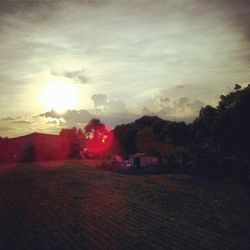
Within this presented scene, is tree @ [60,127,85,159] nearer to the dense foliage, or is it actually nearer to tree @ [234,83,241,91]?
the dense foliage

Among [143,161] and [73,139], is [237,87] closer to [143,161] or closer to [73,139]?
[143,161]

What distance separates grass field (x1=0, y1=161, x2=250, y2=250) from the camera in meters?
21.7

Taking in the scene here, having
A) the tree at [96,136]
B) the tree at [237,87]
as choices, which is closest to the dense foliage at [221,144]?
the tree at [237,87]

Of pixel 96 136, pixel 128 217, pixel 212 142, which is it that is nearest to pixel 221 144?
pixel 212 142

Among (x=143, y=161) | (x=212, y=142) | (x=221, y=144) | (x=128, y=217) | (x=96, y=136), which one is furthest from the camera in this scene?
(x=96, y=136)

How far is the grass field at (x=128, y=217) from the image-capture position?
71.3 ft

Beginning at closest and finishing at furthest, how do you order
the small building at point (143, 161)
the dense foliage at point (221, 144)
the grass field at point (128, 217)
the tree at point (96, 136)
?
1. the grass field at point (128, 217)
2. the dense foliage at point (221, 144)
3. the small building at point (143, 161)
4. the tree at point (96, 136)

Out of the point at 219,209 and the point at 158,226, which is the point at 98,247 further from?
the point at 219,209

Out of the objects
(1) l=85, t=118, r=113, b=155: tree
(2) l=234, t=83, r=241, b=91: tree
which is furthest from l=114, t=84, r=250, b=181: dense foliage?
(1) l=85, t=118, r=113, b=155: tree

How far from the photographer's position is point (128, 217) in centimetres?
2756

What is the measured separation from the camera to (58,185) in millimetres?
48250

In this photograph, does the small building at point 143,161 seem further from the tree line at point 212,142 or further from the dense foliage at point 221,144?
the dense foliage at point 221,144

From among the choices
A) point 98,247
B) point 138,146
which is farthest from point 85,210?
point 138,146

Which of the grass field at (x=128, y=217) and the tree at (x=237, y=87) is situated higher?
the tree at (x=237, y=87)
